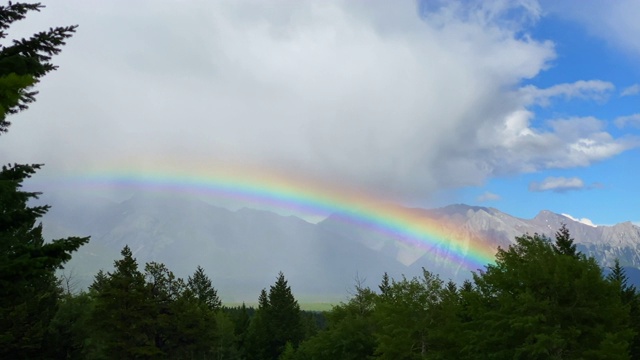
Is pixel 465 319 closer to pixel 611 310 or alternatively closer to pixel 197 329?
pixel 611 310

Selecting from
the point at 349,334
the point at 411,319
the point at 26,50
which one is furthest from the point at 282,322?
the point at 26,50

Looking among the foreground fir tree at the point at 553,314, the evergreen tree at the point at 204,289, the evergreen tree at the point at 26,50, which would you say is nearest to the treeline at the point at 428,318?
the foreground fir tree at the point at 553,314

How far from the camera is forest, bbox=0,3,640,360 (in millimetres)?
11703

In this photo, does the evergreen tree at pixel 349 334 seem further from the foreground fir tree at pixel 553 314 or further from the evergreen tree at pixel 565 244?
the foreground fir tree at pixel 553 314

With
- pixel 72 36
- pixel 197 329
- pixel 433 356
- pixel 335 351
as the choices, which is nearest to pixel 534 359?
pixel 433 356

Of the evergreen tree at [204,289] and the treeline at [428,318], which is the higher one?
the evergreen tree at [204,289]

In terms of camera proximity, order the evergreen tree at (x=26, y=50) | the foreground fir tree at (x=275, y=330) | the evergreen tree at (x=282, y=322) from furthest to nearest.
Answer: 1. the foreground fir tree at (x=275, y=330)
2. the evergreen tree at (x=282, y=322)
3. the evergreen tree at (x=26, y=50)

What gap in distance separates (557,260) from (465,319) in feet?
66.0

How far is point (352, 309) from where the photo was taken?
64312 mm

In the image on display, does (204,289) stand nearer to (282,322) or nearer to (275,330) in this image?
(282,322)

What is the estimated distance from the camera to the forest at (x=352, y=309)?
1170 cm

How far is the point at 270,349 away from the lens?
101000mm

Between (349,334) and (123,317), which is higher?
(123,317)

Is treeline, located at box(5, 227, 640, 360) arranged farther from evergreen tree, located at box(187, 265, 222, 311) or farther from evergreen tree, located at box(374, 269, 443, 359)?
evergreen tree, located at box(187, 265, 222, 311)
